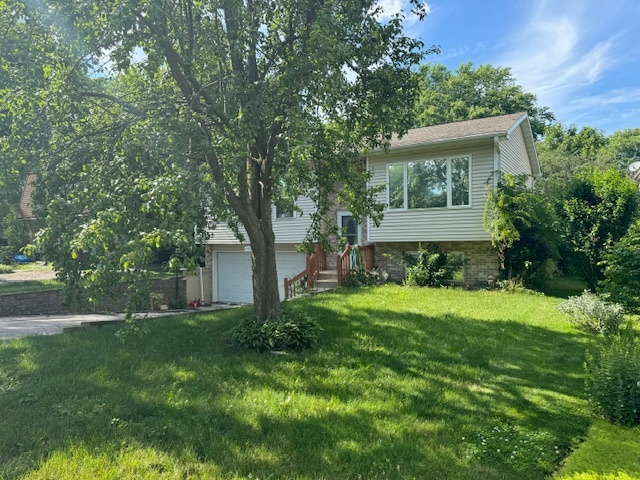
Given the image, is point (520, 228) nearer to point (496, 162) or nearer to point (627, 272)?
point (496, 162)

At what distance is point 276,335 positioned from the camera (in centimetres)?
630

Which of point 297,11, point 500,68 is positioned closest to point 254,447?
point 297,11

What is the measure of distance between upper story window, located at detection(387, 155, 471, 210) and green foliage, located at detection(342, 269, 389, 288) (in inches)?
86.5

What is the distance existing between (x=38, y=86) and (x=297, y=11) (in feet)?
12.1

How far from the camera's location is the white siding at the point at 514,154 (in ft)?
42.5

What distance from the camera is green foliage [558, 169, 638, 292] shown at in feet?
29.5

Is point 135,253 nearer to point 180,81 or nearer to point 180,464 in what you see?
point 180,464

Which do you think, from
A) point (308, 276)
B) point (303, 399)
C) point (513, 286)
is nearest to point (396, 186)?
point (308, 276)

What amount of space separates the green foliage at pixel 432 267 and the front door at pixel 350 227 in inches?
103

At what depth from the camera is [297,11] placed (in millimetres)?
6133

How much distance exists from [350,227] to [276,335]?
939 centimetres

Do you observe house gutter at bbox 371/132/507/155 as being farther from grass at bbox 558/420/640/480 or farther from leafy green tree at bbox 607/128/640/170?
leafy green tree at bbox 607/128/640/170

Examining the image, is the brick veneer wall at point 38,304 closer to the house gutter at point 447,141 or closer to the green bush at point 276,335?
the green bush at point 276,335

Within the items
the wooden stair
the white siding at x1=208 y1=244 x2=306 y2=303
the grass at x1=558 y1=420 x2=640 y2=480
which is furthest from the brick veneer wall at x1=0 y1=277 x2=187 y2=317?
the grass at x1=558 y1=420 x2=640 y2=480
